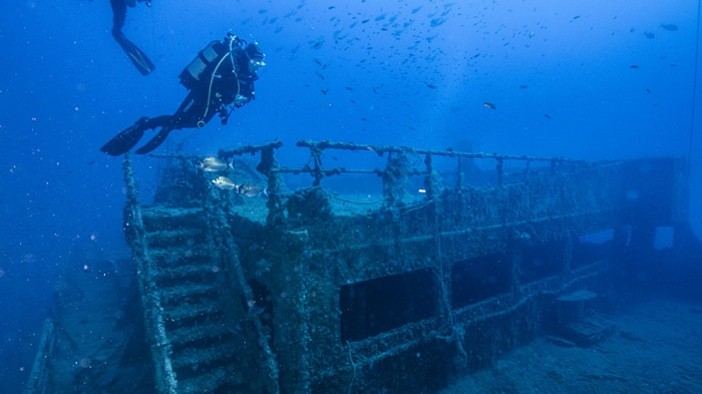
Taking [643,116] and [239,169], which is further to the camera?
[643,116]

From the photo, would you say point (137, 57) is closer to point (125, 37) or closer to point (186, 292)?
point (125, 37)

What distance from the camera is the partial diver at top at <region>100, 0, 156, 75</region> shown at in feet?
28.7

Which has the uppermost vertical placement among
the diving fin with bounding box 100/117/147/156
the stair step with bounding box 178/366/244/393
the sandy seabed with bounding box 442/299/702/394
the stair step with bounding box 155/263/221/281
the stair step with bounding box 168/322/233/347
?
the diving fin with bounding box 100/117/147/156

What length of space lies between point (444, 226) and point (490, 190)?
6.29 feet

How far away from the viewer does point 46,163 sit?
19512cm

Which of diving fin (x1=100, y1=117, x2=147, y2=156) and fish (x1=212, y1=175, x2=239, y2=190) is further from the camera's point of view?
fish (x1=212, y1=175, x2=239, y2=190)

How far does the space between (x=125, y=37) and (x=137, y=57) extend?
61 cm

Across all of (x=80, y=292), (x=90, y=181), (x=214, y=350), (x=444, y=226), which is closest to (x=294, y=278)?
(x=214, y=350)

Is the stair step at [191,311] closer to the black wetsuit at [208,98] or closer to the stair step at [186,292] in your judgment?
the stair step at [186,292]

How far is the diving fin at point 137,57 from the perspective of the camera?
912cm

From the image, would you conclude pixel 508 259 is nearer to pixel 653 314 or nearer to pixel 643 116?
pixel 653 314

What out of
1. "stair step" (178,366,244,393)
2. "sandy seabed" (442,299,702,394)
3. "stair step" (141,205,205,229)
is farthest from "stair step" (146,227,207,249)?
"sandy seabed" (442,299,702,394)

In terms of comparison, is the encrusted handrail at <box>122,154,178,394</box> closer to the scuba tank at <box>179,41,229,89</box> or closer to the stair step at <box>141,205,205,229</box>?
the stair step at <box>141,205,205,229</box>

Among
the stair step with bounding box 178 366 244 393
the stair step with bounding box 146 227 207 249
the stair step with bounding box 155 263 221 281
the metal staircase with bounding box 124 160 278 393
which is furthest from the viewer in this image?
the stair step with bounding box 146 227 207 249
